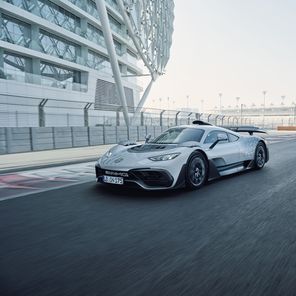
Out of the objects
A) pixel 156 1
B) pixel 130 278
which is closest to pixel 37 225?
pixel 130 278

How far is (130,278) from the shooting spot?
242cm

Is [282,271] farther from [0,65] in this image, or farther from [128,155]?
[0,65]

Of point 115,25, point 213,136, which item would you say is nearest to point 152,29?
point 115,25

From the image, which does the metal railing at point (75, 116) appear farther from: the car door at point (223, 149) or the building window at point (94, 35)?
the building window at point (94, 35)

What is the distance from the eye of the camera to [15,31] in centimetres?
2466

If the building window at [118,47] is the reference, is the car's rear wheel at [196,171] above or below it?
below

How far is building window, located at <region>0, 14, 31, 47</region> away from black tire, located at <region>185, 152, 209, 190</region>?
2256 centimetres

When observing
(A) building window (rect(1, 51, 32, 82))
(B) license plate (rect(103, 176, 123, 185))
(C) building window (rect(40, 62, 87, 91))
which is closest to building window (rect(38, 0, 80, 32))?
(C) building window (rect(40, 62, 87, 91))

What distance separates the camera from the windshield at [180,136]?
615 cm

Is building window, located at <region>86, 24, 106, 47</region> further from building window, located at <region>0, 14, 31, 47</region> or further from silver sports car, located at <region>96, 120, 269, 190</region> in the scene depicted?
silver sports car, located at <region>96, 120, 269, 190</region>

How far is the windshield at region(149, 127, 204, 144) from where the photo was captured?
615 cm

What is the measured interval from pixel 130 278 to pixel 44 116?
41.4 feet

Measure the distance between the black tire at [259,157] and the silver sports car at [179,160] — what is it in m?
0.44

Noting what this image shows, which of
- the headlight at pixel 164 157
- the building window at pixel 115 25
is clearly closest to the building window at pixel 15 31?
the building window at pixel 115 25
